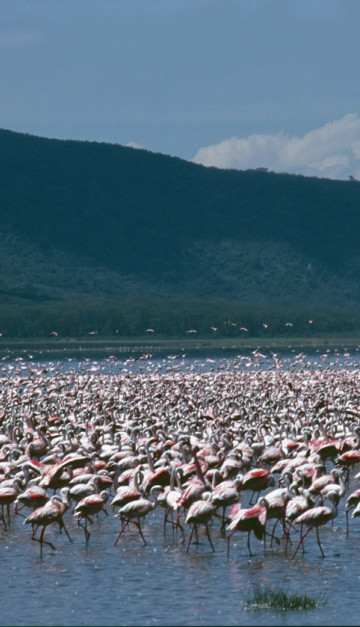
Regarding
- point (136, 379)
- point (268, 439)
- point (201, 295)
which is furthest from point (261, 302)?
point (268, 439)

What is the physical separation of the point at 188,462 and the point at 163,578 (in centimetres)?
935

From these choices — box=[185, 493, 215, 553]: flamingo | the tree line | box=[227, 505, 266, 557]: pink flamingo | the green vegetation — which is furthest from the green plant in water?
the tree line

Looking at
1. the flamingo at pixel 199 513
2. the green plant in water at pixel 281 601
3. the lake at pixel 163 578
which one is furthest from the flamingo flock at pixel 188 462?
the green plant in water at pixel 281 601

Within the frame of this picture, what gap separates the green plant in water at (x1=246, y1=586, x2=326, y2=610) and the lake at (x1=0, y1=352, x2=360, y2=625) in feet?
0.41

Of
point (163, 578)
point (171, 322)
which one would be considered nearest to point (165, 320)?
point (171, 322)

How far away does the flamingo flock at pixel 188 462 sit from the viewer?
18.3 metres

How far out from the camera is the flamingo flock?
60.2 feet

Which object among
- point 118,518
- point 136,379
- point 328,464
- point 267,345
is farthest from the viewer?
→ point 267,345

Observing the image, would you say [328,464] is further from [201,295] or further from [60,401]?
[201,295]

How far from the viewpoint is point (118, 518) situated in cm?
2116

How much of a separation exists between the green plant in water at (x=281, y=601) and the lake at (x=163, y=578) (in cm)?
13

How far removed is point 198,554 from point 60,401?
23.2 meters

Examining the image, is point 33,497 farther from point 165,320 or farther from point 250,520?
point 165,320

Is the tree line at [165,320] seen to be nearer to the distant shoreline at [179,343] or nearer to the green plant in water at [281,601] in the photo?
the distant shoreline at [179,343]
